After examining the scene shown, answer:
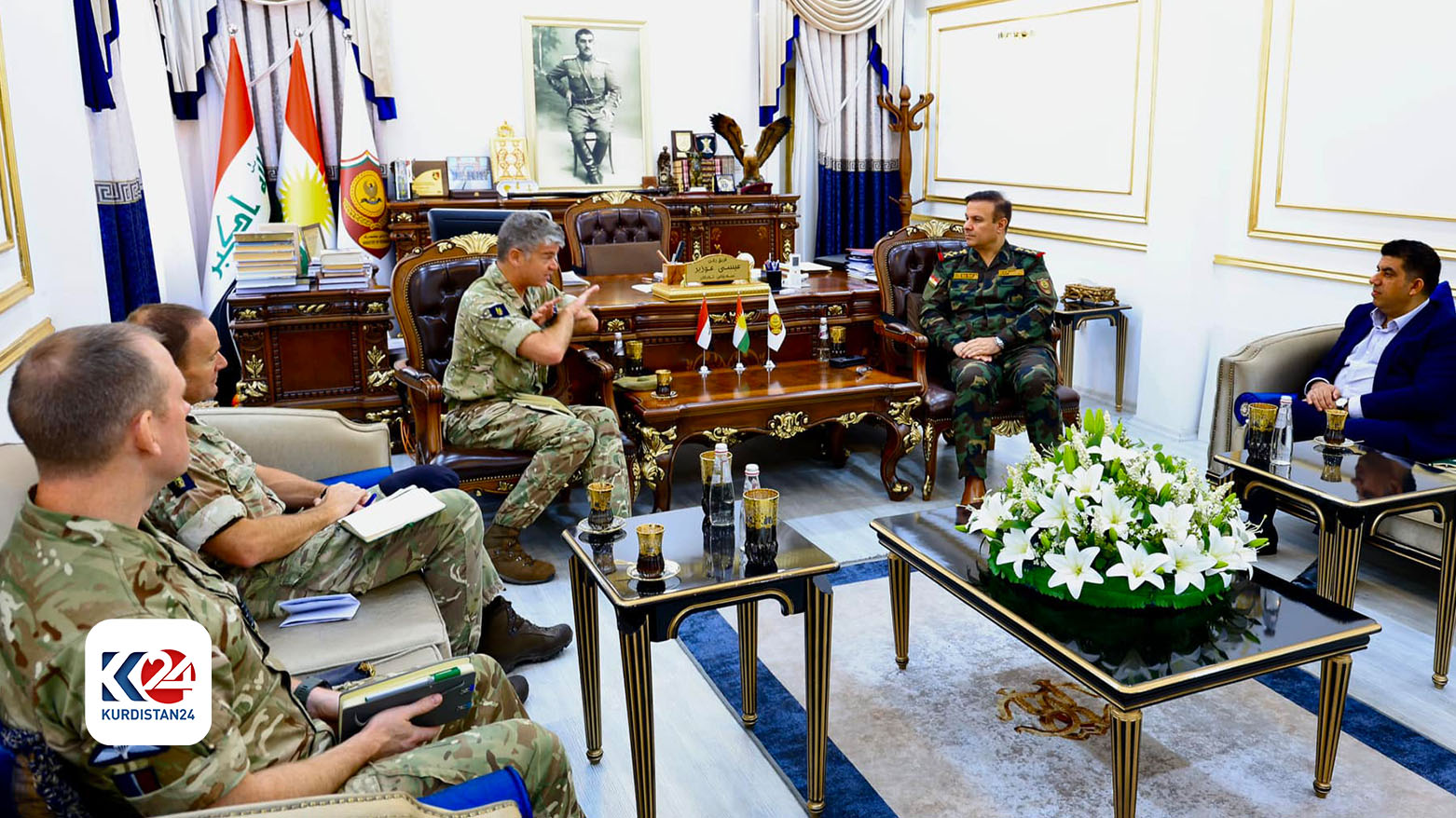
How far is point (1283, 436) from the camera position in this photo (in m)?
3.08

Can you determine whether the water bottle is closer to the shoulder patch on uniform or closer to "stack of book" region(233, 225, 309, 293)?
the shoulder patch on uniform

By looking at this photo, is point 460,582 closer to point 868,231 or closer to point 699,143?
point 699,143

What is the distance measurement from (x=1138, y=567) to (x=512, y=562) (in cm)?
211

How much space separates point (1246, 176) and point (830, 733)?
3.70m

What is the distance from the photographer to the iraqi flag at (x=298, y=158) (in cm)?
594

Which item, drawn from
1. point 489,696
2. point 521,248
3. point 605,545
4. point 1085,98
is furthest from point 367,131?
point 489,696

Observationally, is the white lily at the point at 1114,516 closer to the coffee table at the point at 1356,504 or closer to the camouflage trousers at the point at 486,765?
the coffee table at the point at 1356,504

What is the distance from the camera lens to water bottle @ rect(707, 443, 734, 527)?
2.49 meters

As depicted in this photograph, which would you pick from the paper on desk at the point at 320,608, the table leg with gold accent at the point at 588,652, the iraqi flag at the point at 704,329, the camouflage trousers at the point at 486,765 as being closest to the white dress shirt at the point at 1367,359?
the iraqi flag at the point at 704,329

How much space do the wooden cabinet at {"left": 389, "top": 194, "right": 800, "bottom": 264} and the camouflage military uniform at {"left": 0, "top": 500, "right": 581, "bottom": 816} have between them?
16.0 ft

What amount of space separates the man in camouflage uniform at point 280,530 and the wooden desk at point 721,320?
1.67m

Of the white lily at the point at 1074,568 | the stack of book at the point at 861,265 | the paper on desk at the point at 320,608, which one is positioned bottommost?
the paper on desk at the point at 320,608

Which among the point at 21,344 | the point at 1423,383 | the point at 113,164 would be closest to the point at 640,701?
the point at 21,344

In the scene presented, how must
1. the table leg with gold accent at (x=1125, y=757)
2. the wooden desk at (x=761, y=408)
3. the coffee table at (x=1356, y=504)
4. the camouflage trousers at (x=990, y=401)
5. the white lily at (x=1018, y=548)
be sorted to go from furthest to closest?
the camouflage trousers at (x=990, y=401)
the wooden desk at (x=761, y=408)
the coffee table at (x=1356, y=504)
the white lily at (x=1018, y=548)
the table leg with gold accent at (x=1125, y=757)
